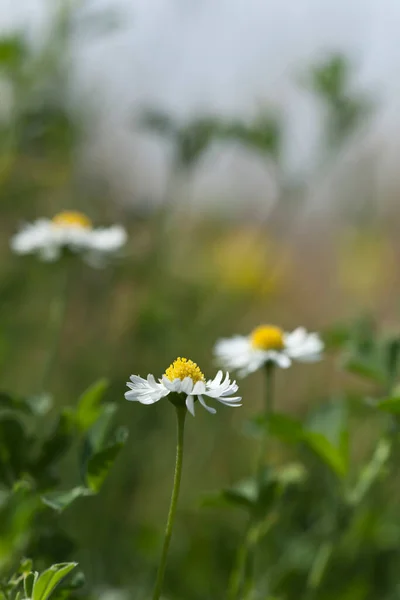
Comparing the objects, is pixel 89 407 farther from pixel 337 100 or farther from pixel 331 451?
pixel 337 100

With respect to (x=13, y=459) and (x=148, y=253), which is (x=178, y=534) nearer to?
(x=148, y=253)

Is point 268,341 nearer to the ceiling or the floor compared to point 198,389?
nearer to the ceiling

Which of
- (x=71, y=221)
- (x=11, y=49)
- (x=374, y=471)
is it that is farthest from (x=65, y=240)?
(x=374, y=471)

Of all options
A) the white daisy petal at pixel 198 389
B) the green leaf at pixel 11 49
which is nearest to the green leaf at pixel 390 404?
the white daisy petal at pixel 198 389

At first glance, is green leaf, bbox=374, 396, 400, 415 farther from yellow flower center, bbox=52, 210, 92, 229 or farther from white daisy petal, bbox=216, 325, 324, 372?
yellow flower center, bbox=52, 210, 92, 229

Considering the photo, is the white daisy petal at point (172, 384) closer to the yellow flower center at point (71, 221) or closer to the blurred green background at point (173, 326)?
the blurred green background at point (173, 326)

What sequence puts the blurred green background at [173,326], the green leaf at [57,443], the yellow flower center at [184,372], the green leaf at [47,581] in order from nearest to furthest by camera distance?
the green leaf at [47,581] → the yellow flower center at [184,372] → the green leaf at [57,443] → the blurred green background at [173,326]

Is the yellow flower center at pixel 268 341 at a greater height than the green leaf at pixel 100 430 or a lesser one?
greater
